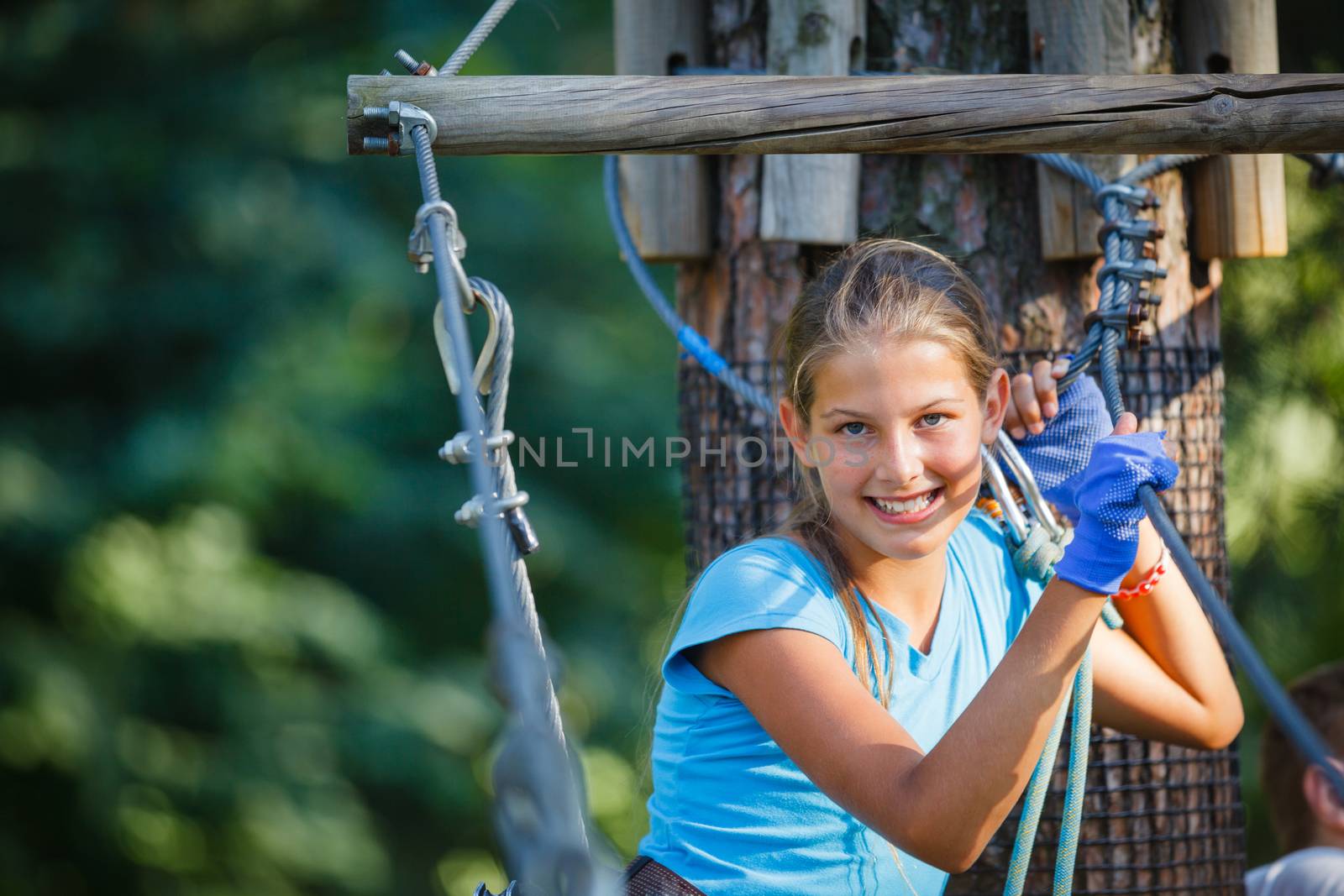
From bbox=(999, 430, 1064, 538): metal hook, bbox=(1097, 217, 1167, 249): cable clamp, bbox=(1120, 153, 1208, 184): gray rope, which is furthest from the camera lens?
bbox=(1120, 153, 1208, 184): gray rope

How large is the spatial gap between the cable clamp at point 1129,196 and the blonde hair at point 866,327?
300mm

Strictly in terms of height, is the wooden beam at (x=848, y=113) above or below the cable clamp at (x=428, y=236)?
above

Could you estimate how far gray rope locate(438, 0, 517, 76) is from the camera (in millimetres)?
1395

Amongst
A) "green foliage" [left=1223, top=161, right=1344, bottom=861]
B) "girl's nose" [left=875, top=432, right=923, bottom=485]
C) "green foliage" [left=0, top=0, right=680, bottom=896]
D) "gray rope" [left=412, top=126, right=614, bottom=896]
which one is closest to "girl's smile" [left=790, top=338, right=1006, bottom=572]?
"girl's nose" [left=875, top=432, right=923, bottom=485]

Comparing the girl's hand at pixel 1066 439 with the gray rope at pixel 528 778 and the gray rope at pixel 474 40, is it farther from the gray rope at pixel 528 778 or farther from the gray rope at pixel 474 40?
the gray rope at pixel 528 778

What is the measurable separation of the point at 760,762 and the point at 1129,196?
874 millimetres

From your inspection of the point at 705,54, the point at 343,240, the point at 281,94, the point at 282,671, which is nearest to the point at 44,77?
the point at 281,94

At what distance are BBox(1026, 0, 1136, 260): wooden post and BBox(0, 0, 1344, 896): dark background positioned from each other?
3481mm

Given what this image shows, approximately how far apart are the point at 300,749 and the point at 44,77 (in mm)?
2609

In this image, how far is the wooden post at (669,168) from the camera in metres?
1.92

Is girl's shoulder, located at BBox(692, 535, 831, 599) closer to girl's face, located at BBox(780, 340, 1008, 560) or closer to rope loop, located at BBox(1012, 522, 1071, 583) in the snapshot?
girl's face, located at BBox(780, 340, 1008, 560)

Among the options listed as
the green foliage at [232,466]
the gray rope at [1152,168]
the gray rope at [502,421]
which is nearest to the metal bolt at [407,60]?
the gray rope at [502,421]

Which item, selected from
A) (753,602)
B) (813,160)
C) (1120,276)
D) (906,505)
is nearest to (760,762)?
(753,602)

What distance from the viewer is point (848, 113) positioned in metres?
1.34
